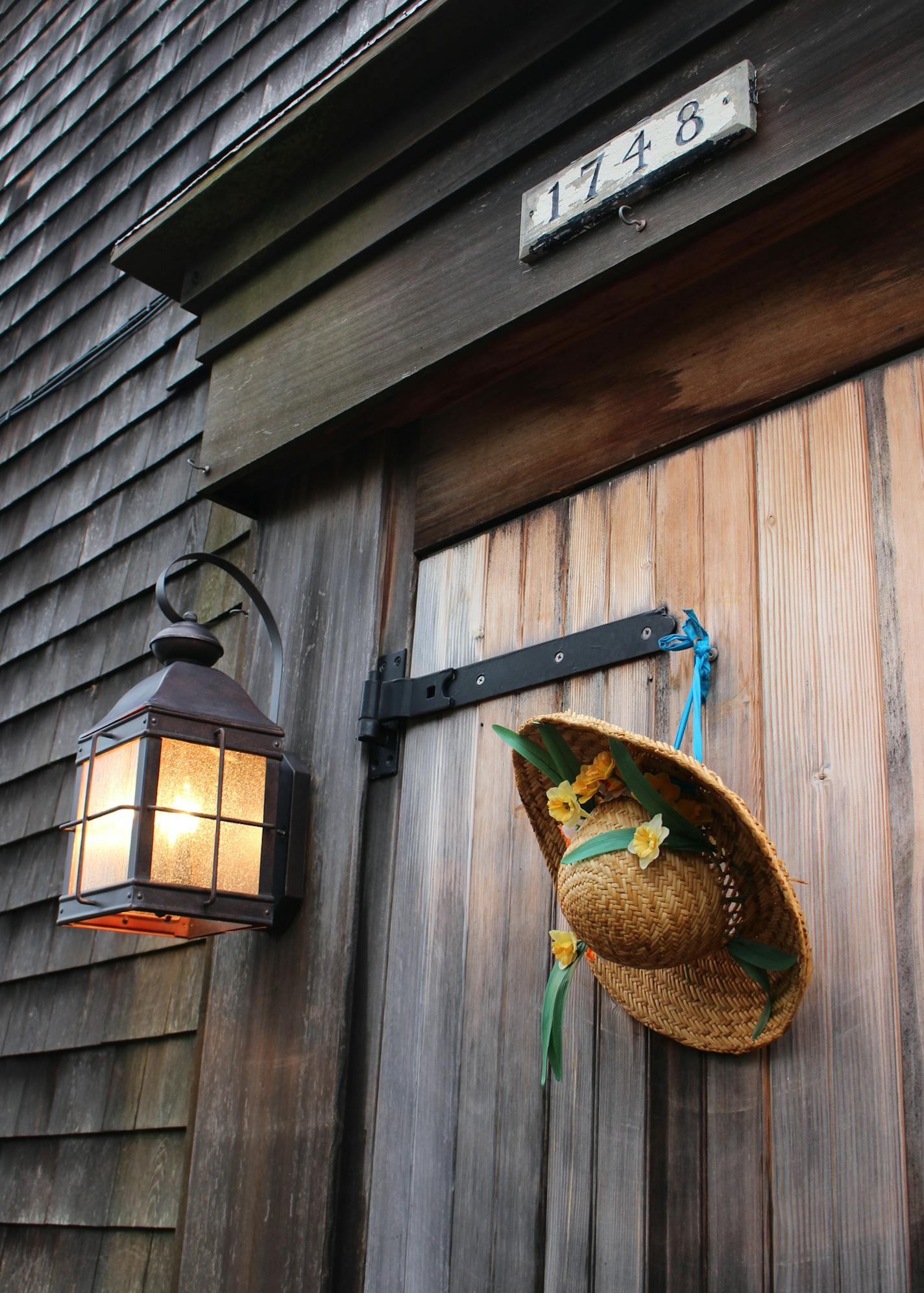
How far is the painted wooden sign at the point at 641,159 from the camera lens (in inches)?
61.4

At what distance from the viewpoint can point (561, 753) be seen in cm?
139

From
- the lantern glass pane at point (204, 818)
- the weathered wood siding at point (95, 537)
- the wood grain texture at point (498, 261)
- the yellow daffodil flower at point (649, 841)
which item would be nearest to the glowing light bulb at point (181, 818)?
the lantern glass pane at point (204, 818)

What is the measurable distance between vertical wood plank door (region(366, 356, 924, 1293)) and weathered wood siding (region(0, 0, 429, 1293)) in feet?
2.11

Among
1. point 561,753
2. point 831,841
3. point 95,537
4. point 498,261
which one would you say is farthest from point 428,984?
point 95,537

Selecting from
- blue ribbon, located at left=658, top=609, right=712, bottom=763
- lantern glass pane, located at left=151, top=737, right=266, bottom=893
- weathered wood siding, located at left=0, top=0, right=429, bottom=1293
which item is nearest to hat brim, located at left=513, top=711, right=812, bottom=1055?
blue ribbon, located at left=658, top=609, right=712, bottom=763

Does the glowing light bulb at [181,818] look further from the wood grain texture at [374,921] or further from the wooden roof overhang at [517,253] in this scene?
the wooden roof overhang at [517,253]

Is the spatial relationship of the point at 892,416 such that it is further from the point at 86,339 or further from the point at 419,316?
the point at 86,339

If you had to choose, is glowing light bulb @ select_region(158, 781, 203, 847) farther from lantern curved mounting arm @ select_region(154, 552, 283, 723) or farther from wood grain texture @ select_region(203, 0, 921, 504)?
wood grain texture @ select_region(203, 0, 921, 504)

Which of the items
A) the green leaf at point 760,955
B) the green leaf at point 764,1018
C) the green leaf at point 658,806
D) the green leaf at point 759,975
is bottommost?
the green leaf at point 764,1018

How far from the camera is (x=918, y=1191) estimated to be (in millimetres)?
1169

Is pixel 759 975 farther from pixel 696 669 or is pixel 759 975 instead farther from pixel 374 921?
pixel 374 921

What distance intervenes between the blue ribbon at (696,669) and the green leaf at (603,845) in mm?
194

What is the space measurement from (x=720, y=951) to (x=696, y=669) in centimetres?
33

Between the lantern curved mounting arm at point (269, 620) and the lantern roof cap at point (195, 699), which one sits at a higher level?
the lantern curved mounting arm at point (269, 620)
